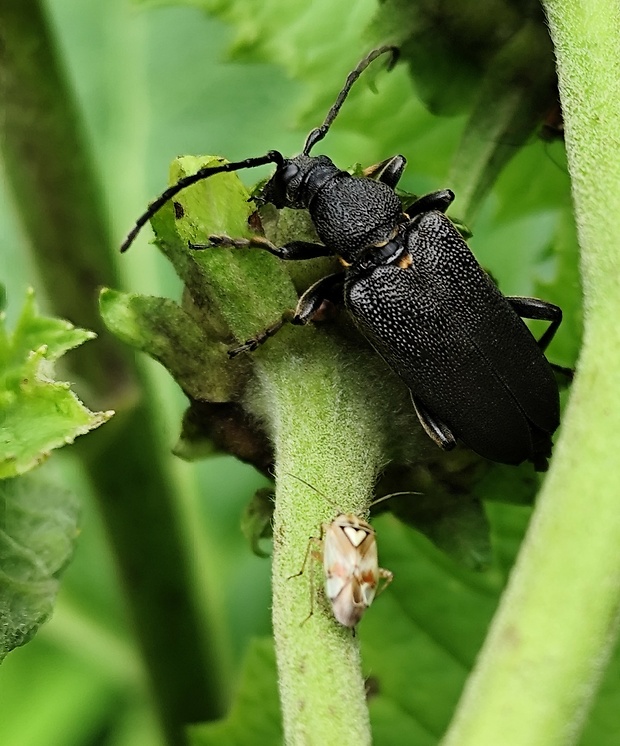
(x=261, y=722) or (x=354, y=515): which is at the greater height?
(x=354, y=515)

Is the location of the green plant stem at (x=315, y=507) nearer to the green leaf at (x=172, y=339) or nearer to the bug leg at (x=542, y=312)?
the green leaf at (x=172, y=339)

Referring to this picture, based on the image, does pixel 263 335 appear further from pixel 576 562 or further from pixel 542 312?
pixel 542 312

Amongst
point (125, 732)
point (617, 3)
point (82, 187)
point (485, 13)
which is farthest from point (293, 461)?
point (125, 732)

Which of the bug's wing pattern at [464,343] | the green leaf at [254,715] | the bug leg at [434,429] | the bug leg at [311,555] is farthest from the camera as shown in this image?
the green leaf at [254,715]

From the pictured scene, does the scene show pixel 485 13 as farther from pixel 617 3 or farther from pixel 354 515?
pixel 354 515

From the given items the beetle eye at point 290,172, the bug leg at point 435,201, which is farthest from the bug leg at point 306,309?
the beetle eye at point 290,172

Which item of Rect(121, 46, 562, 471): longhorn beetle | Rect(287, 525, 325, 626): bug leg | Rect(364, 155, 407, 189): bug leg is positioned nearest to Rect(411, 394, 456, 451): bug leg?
Rect(121, 46, 562, 471): longhorn beetle

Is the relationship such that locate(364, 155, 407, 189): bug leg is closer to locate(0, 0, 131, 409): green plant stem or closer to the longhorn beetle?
the longhorn beetle
